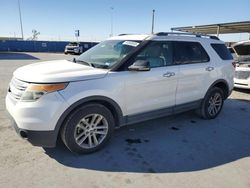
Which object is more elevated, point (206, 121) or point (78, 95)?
point (78, 95)

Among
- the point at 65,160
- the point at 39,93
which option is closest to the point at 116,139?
the point at 65,160

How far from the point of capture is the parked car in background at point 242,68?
7.97 metres

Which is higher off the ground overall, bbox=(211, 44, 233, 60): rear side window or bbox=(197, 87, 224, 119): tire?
bbox=(211, 44, 233, 60): rear side window

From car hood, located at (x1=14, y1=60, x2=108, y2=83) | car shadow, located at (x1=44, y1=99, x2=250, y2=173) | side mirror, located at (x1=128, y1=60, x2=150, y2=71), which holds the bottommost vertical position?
car shadow, located at (x1=44, y1=99, x2=250, y2=173)

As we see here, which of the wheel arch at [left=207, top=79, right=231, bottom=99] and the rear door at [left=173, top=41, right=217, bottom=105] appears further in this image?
the wheel arch at [left=207, top=79, right=231, bottom=99]

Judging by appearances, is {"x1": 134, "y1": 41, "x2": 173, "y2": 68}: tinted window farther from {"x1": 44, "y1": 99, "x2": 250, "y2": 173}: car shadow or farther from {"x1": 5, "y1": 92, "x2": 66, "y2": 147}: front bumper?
{"x1": 5, "y1": 92, "x2": 66, "y2": 147}: front bumper

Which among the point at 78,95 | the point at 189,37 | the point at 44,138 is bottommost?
the point at 44,138

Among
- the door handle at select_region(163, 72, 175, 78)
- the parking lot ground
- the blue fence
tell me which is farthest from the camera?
the blue fence

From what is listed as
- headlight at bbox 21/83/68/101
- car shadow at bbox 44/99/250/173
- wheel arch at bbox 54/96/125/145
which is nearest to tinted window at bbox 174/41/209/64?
car shadow at bbox 44/99/250/173

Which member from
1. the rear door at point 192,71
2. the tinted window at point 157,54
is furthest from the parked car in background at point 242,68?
the tinted window at point 157,54

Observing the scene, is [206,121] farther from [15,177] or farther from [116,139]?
[15,177]

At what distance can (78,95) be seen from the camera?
130 inches

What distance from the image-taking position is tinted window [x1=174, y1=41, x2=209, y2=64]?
4570mm

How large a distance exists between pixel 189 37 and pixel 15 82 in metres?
3.40
